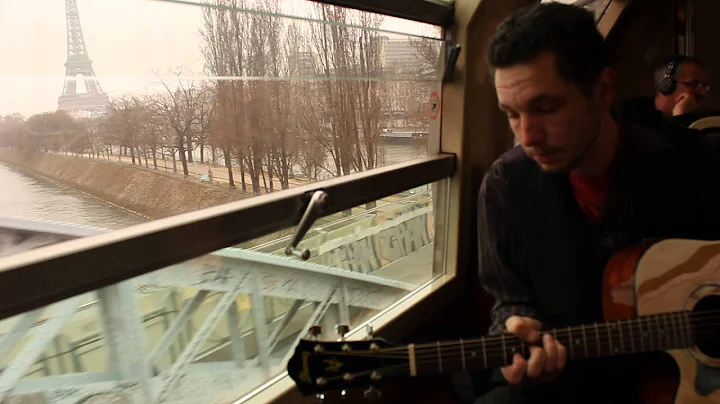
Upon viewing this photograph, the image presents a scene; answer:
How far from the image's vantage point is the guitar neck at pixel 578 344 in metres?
1.08

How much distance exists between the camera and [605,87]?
1016 mm

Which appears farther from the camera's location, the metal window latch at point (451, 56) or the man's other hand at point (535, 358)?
the metal window latch at point (451, 56)

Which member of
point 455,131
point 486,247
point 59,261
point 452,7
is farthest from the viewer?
point 455,131

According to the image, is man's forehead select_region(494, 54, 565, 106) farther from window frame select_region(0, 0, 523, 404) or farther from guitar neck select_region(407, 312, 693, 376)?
window frame select_region(0, 0, 523, 404)

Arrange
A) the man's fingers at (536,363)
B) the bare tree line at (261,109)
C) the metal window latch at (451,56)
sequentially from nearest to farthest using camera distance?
the man's fingers at (536,363)
the bare tree line at (261,109)
the metal window latch at (451,56)

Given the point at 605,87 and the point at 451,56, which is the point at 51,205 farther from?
the point at 451,56

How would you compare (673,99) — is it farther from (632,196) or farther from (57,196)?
(57,196)

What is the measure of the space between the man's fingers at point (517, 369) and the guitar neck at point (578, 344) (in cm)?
2

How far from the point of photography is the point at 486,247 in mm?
1270

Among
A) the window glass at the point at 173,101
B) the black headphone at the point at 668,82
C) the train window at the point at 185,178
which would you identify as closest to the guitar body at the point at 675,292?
the black headphone at the point at 668,82

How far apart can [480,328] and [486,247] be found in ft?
4.78

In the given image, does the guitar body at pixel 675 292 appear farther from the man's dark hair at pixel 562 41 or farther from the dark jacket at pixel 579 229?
the man's dark hair at pixel 562 41

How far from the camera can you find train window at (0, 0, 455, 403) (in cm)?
103

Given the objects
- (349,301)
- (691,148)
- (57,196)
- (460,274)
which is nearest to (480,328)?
(460,274)
